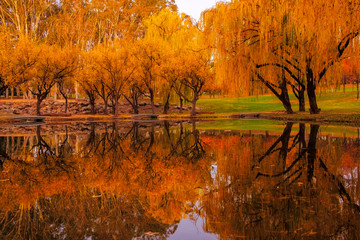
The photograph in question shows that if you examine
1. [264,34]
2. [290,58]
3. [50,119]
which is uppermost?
[264,34]

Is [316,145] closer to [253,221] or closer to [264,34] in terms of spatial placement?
[253,221]

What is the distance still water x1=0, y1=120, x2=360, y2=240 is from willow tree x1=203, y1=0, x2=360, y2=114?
1235cm

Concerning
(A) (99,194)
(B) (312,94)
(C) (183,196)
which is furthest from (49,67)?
(C) (183,196)

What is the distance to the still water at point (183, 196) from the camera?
4367 millimetres

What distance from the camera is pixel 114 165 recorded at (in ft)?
28.2

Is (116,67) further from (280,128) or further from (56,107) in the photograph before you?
(280,128)

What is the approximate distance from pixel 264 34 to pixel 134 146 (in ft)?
45.7

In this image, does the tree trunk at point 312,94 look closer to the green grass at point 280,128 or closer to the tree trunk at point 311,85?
the tree trunk at point 311,85

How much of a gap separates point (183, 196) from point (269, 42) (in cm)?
1881

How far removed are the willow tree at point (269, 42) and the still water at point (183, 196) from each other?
12354 mm

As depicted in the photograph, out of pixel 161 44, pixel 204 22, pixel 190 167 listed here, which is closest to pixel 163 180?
pixel 190 167

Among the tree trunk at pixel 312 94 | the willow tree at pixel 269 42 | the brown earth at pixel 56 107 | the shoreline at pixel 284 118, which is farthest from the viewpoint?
the brown earth at pixel 56 107


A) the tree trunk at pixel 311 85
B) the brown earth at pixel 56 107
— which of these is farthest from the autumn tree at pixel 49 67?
the tree trunk at pixel 311 85

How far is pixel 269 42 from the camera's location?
22484 mm
